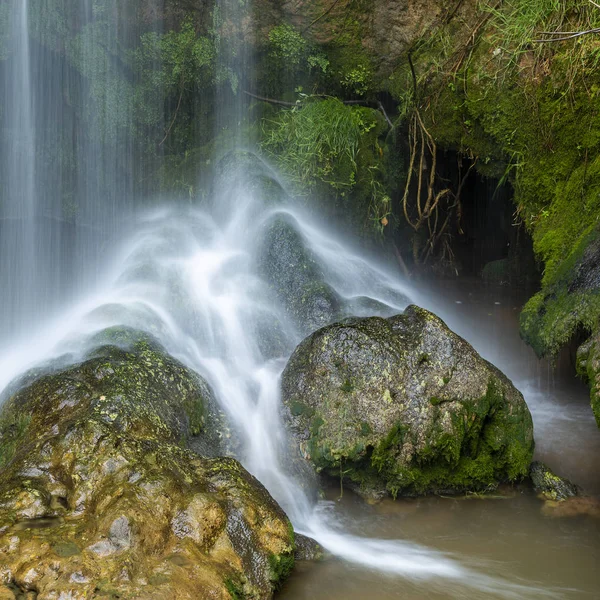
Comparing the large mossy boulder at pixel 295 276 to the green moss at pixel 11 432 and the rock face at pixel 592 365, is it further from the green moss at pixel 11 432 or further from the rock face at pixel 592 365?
the green moss at pixel 11 432

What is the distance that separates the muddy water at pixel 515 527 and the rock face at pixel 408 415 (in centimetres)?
19

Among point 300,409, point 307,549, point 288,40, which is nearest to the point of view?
point 307,549

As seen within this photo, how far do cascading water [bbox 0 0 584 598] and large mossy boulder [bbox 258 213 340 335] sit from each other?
0.09 meters

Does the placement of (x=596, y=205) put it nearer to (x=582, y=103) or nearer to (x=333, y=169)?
(x=582, y=103)

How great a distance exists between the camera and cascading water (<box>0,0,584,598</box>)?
4.36m

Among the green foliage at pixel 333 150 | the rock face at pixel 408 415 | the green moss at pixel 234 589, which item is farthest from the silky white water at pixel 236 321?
the green moss at pixel 234 589

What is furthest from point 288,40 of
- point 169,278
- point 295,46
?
point 169,278

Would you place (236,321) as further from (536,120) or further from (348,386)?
(536,120)

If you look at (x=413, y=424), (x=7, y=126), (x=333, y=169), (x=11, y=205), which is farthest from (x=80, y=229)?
(x=413, y=424)

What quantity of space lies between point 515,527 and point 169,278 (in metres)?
3.53

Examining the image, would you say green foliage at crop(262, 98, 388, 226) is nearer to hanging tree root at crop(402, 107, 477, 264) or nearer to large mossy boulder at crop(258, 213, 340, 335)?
hanging tree root at crop(402, 107, 477, 264)

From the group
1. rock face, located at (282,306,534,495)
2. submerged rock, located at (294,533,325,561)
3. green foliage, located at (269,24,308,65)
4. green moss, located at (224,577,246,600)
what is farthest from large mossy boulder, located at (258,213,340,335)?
green moss, located at (224,577,246,600)

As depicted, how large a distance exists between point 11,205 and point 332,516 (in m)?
6.00

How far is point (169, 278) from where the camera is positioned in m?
5.94
